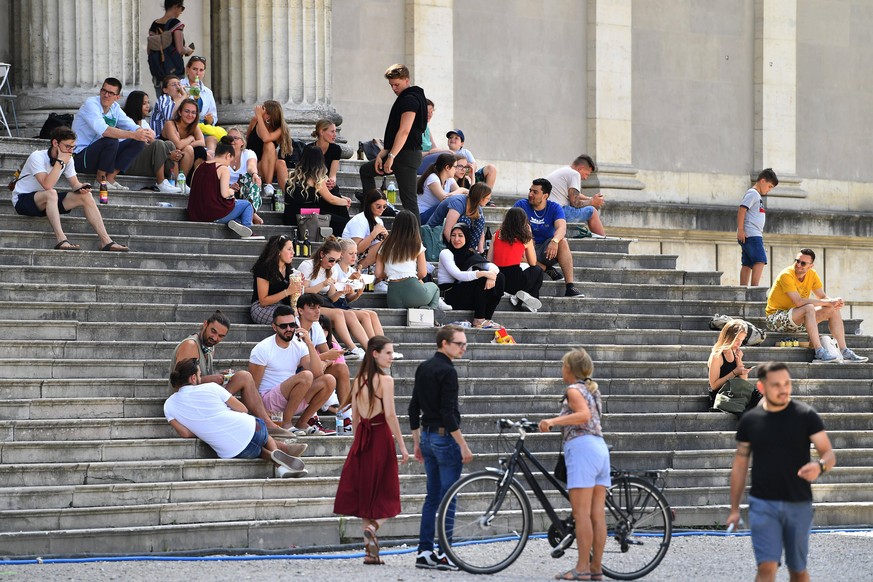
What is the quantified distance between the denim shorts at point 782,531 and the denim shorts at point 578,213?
10508 mm

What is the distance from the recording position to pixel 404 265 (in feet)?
53.7

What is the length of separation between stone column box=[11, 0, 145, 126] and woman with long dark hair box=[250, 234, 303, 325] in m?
4.62

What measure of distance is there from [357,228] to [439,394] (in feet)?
16.6

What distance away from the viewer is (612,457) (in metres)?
15.2

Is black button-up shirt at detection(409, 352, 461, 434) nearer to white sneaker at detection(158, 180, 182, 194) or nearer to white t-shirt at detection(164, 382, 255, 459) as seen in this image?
white t-shirt at detection(164, 382, 255, 459)

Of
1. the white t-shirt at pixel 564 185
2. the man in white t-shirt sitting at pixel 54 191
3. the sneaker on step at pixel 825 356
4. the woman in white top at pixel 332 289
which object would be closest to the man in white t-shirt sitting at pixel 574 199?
the white t-shirt at pixel 564 185

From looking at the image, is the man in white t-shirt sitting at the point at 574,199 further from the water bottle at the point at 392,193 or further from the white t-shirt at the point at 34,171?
the white t-shirt at the point at 34,171

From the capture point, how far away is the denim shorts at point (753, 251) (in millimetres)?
21031

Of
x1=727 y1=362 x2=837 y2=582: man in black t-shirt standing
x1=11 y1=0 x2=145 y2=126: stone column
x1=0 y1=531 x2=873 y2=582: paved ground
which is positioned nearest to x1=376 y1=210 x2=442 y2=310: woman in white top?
x1=0 y1=531 x2=873 y2=582: paved ground

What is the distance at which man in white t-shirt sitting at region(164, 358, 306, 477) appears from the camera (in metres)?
13.4

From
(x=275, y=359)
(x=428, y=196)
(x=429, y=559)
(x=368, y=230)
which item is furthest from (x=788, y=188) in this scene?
(x=429, y=559)

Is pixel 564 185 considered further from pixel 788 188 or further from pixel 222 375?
pixel 222 375

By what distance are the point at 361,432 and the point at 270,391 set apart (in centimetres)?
202

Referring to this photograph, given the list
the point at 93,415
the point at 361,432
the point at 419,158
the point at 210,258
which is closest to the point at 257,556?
the point at 361,432
